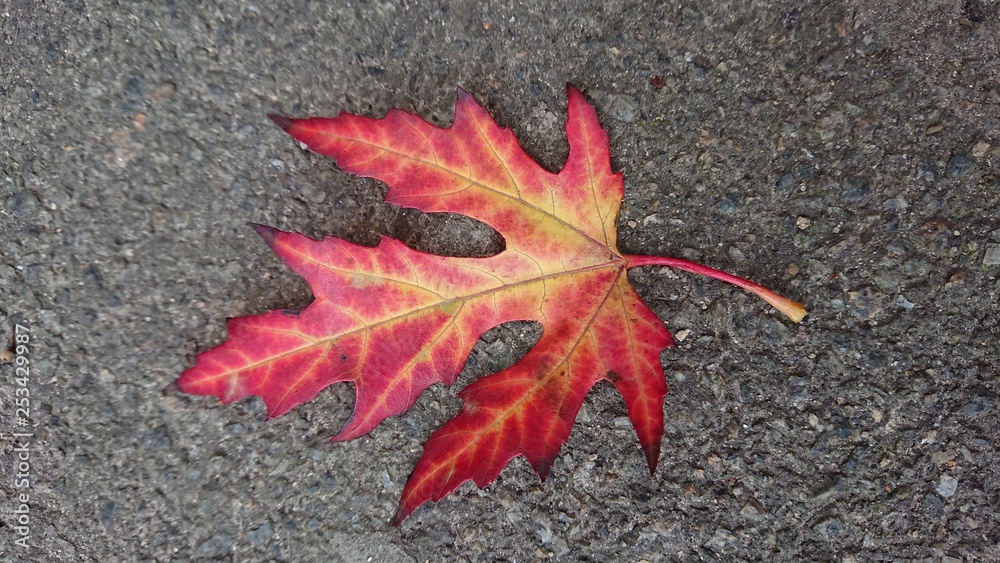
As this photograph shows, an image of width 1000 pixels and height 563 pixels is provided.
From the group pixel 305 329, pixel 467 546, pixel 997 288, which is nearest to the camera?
pixel 305 329

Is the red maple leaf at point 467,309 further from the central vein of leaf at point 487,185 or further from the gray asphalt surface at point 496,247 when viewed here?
the gray asphalt surface at point 496,247

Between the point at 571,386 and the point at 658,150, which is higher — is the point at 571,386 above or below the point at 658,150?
below

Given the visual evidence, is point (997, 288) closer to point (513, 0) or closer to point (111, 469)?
point (513, 0)

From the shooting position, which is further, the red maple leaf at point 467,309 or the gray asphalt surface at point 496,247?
the gray asphalt surface at point 496,247

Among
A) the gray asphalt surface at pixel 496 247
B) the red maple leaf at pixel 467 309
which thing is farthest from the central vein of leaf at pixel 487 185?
the gray asphalt surface at pixel 496 247

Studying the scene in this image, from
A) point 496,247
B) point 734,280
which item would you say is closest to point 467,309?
point 496,247

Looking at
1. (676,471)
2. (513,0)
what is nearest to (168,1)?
(513,0)

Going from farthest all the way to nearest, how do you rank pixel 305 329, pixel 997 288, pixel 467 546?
1. pixel 467 546
2. pixel 997 288
3. pixel 305 329

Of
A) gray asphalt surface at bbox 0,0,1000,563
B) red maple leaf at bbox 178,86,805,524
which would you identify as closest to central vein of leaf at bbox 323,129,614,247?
red maple leaf at bbox 178,86,805,524
